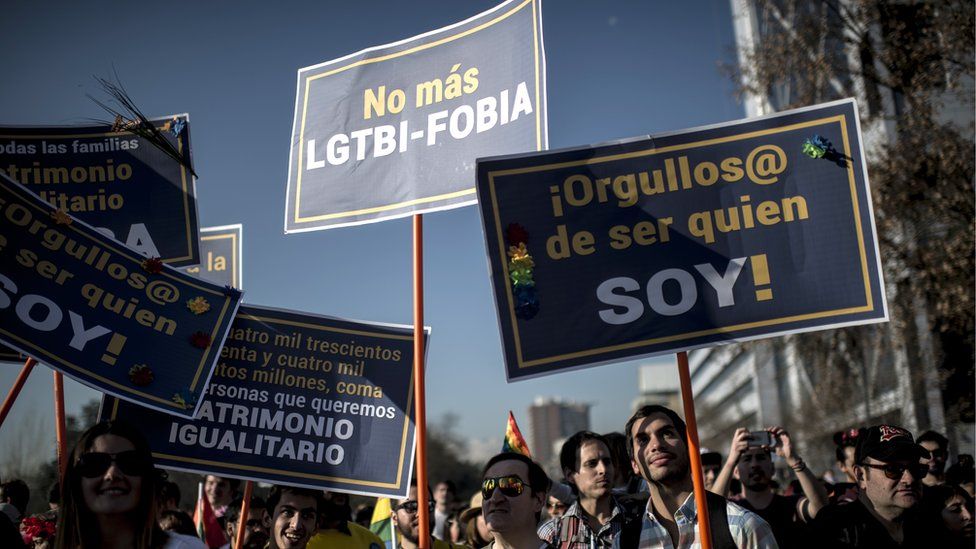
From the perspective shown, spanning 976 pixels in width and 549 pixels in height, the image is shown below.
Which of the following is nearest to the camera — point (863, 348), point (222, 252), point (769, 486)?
point (769, 486)

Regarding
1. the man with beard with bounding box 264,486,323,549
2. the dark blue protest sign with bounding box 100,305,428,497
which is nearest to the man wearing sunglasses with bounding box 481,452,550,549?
the man with beard with bounding box 264,486,323,549

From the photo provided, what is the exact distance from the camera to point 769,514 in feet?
20.7

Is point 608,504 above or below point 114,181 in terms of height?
below

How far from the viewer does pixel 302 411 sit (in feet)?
20.8

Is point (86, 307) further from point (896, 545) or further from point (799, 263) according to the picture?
point (896, 545)

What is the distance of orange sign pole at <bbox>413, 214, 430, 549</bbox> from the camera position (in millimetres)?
4586

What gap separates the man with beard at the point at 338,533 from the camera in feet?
19.3

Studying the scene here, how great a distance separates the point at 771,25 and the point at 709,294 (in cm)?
1599

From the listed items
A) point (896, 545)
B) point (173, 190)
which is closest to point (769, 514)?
point (896, 545)

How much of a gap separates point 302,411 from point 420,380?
166 cm

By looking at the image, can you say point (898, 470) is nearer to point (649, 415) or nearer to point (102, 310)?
point (649, 415)

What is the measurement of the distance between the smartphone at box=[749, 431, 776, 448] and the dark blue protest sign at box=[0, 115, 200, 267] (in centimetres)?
410

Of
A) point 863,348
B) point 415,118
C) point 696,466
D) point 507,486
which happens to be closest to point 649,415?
point 696,466

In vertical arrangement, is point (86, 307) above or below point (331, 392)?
above
